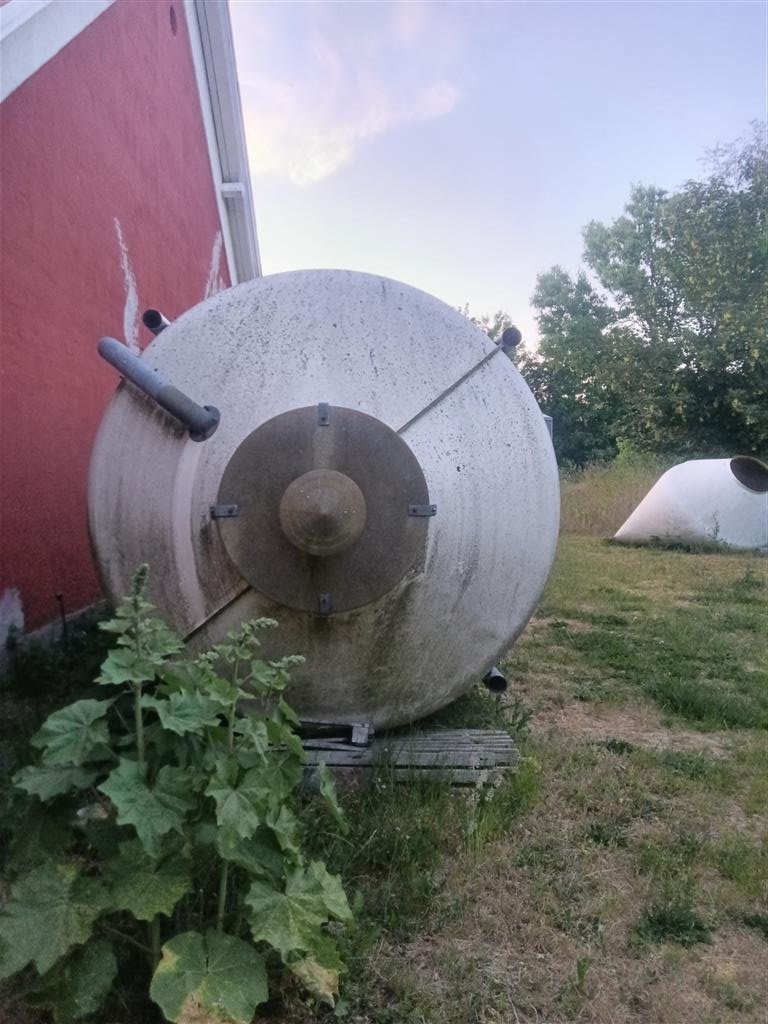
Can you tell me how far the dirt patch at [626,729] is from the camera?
12.2ft

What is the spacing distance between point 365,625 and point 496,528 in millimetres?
535

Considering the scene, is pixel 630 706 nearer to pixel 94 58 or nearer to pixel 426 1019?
pixel 426 1019

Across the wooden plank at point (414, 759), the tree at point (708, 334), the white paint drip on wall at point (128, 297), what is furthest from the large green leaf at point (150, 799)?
the tree at point (708, 334)

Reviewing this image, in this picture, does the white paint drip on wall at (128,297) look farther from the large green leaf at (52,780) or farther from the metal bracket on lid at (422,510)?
the large green leaf at (52,780)

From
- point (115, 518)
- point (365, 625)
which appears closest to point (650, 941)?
point (365, 625)

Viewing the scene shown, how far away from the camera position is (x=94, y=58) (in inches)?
197

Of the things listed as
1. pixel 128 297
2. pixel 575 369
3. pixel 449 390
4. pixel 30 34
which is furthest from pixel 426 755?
pixel 575 369

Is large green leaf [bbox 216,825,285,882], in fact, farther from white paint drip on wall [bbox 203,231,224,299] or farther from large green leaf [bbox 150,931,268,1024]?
white paint drip on wall [bbox 203,231,224,299]

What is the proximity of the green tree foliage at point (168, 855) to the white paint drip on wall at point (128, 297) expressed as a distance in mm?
4187

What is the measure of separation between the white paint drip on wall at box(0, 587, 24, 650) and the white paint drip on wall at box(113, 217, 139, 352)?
2171mm

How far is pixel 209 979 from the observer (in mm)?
1604

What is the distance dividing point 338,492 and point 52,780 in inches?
43.2

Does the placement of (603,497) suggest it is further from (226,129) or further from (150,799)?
(150,799)

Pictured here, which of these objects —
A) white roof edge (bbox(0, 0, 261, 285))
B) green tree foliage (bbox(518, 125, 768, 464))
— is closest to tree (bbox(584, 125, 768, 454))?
green tree foliage (bbox(518, 125, 768, 464))
